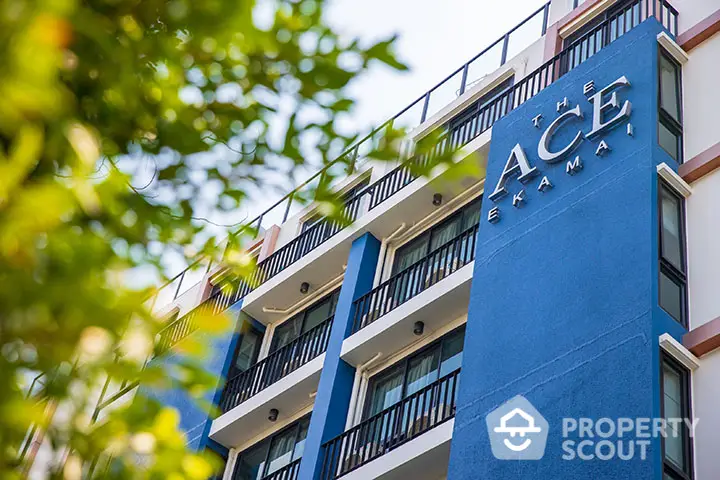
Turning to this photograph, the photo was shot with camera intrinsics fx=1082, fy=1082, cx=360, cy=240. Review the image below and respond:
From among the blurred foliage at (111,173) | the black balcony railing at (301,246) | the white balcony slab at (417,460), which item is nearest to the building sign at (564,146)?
the white balcony slab at (417,460)

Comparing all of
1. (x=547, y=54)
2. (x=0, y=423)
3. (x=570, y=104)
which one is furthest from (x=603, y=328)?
(x=0, y=423)

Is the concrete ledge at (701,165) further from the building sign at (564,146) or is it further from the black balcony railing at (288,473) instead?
the black balcony railing at (288,473)

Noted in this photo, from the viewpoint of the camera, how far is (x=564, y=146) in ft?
47.6

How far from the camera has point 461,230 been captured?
17406mm

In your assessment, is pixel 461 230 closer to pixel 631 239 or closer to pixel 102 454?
pixel 631 239

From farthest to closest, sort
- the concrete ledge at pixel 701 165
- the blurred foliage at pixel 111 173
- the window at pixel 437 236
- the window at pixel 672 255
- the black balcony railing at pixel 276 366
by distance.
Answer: the black balcony railing at pixel 276 366
the window at pixel 437 236
the concrete ledge at pixel 701 165
the window at pixel 672 255
the blurred foliage at pixel 111 173

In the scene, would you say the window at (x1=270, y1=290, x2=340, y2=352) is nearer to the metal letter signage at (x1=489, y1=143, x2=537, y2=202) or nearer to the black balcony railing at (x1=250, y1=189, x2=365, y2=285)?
the black balcony railing at (x1=250, y1=189, x2=365, y2=285)

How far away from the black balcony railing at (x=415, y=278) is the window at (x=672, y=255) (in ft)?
11.3

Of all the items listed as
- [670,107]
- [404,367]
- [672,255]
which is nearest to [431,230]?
[404,367]

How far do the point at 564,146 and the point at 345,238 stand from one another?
17.9 feet

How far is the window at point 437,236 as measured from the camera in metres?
17.4

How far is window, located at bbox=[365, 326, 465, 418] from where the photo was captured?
1563cm

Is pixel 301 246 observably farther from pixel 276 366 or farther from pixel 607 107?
pixel 607 107

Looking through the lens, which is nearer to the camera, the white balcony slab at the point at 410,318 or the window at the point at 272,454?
the white balcony slab at the point at 410,318
